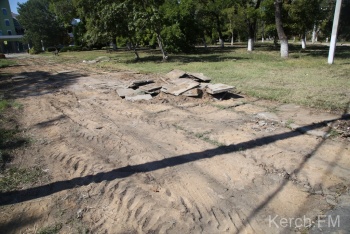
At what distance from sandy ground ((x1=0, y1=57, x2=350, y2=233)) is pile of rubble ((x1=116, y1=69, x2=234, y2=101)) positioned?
1.09m

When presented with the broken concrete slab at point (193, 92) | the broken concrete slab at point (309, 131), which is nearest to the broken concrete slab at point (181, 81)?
the broken concrete slab at point (193, 92)

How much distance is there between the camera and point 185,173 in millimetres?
3701

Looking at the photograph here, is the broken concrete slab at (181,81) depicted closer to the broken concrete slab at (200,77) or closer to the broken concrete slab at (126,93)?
the broken concrete slab at (200,77)

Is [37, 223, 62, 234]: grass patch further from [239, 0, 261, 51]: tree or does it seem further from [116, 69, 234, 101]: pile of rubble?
[239, 0, 261, 51]: tree

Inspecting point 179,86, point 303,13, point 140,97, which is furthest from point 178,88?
point 303,13

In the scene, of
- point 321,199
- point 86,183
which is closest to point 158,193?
point 86,183

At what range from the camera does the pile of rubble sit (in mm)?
7531

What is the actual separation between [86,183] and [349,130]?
4938mm

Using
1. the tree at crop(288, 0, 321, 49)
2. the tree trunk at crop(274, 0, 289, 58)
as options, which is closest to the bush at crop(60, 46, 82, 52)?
the tree at crop(288, 0, 321, 49)

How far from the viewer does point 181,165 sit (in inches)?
155

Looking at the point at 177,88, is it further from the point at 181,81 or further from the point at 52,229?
the point at 52,229

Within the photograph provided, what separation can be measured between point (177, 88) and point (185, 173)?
15.3 ft

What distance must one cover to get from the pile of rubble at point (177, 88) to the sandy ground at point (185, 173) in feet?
3.57

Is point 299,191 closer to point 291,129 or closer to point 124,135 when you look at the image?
point 291,129
